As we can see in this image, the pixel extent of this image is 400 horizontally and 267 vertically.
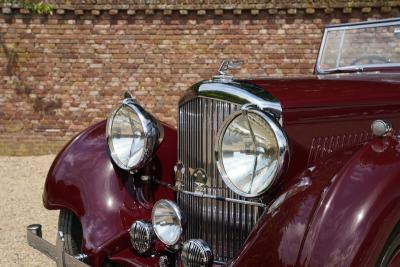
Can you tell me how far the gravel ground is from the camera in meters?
4.36

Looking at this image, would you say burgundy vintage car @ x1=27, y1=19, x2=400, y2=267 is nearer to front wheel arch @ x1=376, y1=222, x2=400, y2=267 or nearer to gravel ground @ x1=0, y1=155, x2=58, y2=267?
front wheel arch @ x1=376, y1=222, x2=400, y2=267

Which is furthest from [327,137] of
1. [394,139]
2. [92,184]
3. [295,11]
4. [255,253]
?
[295,11]

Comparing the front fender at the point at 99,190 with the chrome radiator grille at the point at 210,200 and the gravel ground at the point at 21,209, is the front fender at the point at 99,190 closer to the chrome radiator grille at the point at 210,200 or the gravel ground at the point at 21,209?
the chrome radiator grille at the point at 210,200

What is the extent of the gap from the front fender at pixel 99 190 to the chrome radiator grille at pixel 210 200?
0.42m

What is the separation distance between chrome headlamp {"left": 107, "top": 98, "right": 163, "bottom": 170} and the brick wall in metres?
5.17

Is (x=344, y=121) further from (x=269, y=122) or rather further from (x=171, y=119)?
(x=171, y=119)

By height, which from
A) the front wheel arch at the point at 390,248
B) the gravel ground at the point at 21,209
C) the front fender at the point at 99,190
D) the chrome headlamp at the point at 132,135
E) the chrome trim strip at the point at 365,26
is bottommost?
the gravel ground at the point at 21,209

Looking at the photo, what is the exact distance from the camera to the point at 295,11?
25.9 ft

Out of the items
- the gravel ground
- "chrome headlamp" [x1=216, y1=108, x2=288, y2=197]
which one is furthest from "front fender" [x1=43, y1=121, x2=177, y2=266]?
the gravel ground

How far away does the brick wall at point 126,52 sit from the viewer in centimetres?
796

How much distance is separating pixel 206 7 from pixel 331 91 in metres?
5.63

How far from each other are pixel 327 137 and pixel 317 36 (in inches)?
224

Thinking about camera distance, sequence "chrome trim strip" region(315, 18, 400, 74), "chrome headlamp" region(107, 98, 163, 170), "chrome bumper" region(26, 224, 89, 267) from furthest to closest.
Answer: "chrome trim strip" region(315, 18, 400, 74) < "chrome headlamp" region(107, 98, 163, 170) < "chrome bumper" region(26, 224, 89, 267)

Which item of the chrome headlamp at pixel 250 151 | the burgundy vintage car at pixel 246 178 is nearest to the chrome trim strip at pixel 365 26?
the burgundy vintage car at pixel 246 178
